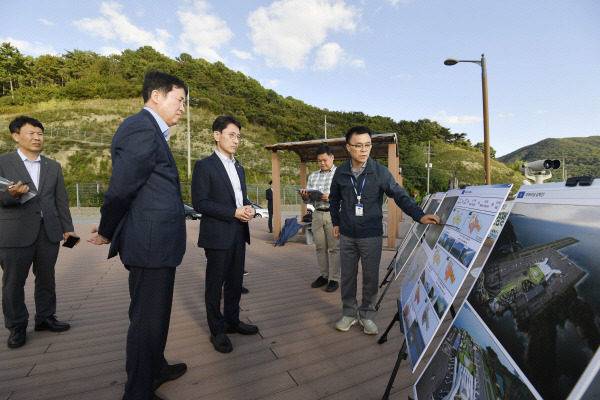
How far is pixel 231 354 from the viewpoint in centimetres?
248

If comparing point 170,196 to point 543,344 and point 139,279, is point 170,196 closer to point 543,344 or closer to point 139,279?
point 139,279

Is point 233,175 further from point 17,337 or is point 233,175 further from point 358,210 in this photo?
point 17,337

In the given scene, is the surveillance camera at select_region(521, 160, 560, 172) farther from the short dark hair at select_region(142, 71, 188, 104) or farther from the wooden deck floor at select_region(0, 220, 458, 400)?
the short dark hair at select_region(142, 71, 188, 104)

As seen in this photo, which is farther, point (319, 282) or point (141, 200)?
point (319, 282)

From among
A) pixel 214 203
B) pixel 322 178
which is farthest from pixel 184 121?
pixel 214 203

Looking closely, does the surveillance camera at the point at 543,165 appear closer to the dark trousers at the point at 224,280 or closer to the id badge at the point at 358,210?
the id badge at the point at 358,210

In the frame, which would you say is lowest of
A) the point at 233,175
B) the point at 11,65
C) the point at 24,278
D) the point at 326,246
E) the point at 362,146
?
the point at 326,246

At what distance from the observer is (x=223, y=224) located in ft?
8.49

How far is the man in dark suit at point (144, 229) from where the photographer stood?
1709 mm

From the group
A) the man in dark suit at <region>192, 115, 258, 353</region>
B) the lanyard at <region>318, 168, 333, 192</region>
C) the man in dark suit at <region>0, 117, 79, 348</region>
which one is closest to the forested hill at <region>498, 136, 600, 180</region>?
the lanyard at <region>318, 168, 333, 192</region>

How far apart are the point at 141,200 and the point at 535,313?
1875 mm

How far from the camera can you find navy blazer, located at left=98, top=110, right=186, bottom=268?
Result: 1.69 metres

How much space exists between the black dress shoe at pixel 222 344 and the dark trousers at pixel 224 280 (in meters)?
0.04

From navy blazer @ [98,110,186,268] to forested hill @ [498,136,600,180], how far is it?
84821 mm
